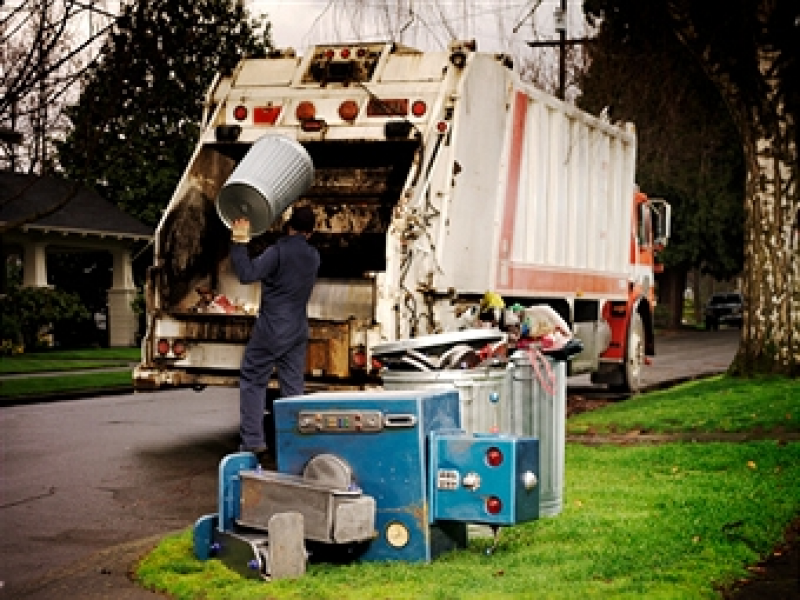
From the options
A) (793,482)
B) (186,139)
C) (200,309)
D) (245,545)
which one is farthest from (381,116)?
(186,139)

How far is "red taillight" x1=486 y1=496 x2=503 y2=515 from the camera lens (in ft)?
18.1

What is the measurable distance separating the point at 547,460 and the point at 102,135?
7996mm

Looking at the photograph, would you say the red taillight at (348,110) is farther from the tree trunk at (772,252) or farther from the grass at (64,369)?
the grass at (64,369)

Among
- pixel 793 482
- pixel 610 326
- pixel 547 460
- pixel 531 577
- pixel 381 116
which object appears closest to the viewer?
pixel 531 577

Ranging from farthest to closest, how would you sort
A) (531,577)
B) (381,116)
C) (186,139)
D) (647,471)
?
1. (186,139)
2. (381,116)
3. (647,471)
4. (531,577)

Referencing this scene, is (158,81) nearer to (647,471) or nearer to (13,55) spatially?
(13,55)

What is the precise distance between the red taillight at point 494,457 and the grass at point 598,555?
484 mm

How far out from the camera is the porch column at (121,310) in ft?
109

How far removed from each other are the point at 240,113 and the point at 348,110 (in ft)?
3.55

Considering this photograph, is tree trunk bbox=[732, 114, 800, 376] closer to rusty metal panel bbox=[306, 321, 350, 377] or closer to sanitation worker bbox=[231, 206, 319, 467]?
rusty metal panel bbox=[306, 321, 350, 377]

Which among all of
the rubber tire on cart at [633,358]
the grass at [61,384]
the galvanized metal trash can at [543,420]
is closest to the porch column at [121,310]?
the grass at [61,384]

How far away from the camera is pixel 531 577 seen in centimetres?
545

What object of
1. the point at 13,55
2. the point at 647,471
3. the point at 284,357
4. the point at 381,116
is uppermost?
the point at 13,55

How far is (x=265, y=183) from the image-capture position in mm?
8680
